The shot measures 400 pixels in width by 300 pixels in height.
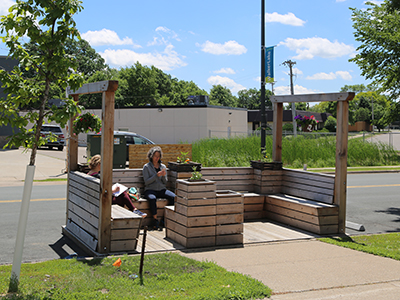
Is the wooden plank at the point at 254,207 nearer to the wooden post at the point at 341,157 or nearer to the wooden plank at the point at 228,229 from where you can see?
the wooden post at the point at 341,157

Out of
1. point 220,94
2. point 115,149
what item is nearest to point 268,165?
point 115,149

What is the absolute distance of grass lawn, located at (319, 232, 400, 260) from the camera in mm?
6637

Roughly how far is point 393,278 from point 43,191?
36.2 ft

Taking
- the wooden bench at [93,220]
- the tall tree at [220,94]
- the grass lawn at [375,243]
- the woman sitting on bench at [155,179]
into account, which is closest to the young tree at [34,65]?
the wooden bench at [93,220]

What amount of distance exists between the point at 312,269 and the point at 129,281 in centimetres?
247

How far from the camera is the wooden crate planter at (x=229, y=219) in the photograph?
23.4 ft

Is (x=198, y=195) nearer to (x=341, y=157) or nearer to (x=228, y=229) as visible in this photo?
(x=228, y=229)

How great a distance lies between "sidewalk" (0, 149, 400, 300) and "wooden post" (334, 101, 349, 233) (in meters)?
1.13

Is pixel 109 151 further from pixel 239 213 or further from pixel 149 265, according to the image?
pixel 239 213

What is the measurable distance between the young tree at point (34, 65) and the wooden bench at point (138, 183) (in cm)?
361

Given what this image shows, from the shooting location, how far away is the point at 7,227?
829cm

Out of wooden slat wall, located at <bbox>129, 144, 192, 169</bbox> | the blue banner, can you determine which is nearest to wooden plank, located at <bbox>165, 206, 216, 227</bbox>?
wooden slat wall, located at <bbox>129, 144, 192, 169</bbox>

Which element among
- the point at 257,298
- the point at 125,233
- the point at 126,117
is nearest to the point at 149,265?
the point at 125,233

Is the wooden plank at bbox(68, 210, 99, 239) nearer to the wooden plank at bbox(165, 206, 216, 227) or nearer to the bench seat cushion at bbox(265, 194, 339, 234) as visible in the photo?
the wooden plank at bbox(165, 206, 216, 227)
